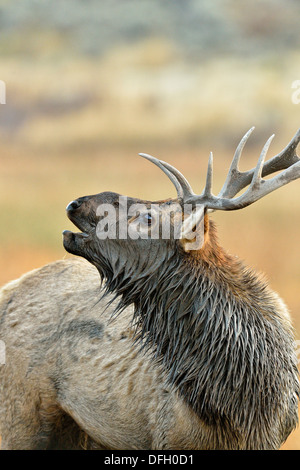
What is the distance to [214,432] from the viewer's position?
156 inches

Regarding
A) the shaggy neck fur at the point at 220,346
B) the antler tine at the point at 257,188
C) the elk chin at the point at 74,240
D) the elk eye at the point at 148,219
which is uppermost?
the antler tine at the point at 257,188

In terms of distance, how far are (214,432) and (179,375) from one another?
36cm

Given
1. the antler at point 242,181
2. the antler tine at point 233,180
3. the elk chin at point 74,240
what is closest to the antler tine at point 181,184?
the antler at point 242,181

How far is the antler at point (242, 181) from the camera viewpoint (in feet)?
13.1

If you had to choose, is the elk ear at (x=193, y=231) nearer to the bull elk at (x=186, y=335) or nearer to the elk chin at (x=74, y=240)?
the bull elk at (x=186, y=335)

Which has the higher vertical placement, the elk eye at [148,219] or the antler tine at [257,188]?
the antler tine at [257,188]

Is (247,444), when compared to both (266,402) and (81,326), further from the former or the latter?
(81,326)

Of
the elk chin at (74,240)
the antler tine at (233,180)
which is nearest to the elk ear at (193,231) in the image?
the antler tine at (233,180)

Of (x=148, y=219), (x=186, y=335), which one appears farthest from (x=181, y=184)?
(x=186, y=335)

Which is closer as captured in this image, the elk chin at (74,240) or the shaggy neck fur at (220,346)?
the shaggy neck fur at (220,346)

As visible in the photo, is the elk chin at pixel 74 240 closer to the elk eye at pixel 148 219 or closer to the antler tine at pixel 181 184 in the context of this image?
the elk eye at pixel 148 219

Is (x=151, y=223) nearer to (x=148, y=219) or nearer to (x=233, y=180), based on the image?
(x=148, y=219)
